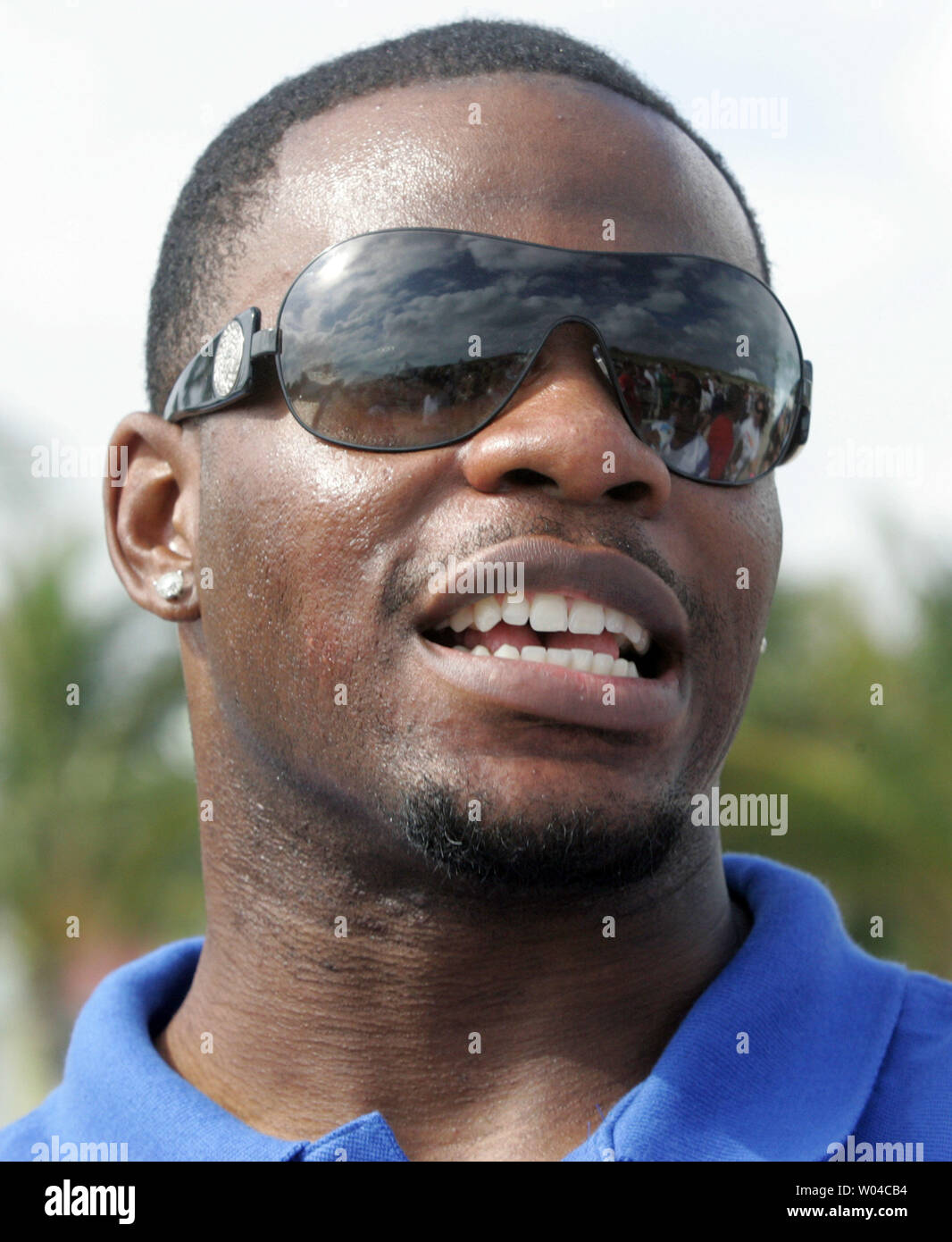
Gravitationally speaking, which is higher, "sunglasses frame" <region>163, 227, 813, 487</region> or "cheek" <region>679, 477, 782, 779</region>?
"sunglasses frame" <region>163, 227, 813, 487</region>

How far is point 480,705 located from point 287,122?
162cm

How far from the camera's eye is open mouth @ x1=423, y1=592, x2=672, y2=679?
111 inches

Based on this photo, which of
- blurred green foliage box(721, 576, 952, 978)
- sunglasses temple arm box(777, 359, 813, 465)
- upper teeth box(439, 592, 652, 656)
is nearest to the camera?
upper teeth box(439, 592, 652, 656)

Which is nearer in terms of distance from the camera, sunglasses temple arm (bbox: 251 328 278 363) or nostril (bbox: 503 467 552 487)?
nostril (bbox: 503 467 552 487)

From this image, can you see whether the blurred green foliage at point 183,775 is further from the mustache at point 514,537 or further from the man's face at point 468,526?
the mustache at point 514,537

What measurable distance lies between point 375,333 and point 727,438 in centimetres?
79

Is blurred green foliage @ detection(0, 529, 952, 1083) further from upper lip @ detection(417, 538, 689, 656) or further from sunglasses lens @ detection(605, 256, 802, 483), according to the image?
upper lip @ detection(417, 538, 689, 656)

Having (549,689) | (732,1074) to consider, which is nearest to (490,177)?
(549,689)

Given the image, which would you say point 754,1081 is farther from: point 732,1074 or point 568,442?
point 568,442

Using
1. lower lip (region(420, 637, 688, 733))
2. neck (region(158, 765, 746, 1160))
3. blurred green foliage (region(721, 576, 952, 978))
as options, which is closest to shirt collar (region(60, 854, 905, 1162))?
neck (region(158, 765, 746, 1160))

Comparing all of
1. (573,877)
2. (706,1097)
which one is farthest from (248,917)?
(706,1097)

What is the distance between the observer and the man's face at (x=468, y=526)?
109 inches

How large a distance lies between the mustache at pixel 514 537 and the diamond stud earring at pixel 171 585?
76cm

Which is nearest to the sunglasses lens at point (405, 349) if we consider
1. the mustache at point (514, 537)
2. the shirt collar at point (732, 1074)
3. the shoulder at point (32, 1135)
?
the mustache at point (514, 537)
